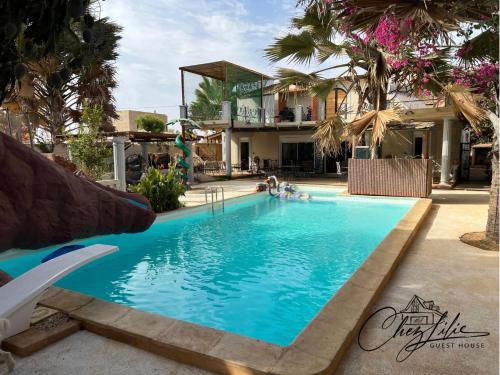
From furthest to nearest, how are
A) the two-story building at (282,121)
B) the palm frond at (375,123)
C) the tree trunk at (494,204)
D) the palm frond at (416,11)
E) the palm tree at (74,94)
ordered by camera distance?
the palm tree at (74,94) → the two-story building at (282,121) → the palm frond at (375,123) → the tree trunk at (494,204) → the palm frond at (416,11)

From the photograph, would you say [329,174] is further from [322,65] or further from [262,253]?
[262,253]

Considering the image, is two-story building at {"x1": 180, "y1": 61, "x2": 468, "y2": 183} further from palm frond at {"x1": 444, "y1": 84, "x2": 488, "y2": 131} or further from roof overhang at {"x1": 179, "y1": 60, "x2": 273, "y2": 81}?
palm frond at {"x1": 444, "y1": 84, "x2": 488, "y2": 131}

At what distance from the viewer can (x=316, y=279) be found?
17.6 feet

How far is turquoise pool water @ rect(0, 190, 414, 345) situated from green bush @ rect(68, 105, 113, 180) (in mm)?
3535

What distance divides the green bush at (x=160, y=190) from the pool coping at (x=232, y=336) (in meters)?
5.37

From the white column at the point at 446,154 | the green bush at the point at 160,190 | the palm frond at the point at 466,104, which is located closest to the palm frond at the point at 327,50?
the palm frond at the point at 466,104

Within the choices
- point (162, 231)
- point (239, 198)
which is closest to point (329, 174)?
point (239, 198)

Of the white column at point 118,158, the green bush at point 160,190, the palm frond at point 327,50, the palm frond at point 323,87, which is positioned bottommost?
the green bush at point 160,190

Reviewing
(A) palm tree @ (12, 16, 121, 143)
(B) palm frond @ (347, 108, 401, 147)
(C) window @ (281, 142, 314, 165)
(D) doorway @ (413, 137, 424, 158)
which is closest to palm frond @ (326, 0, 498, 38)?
(B) palm frond @ (347, 108, 401, 147)

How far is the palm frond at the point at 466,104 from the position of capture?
25.8 ft

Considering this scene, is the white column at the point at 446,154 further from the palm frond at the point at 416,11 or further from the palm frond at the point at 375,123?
the palm frond at the point at 416,11

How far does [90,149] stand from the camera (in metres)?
10.8

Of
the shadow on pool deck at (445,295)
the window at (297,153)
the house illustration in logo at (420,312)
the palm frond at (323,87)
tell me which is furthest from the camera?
the window at (297,153)

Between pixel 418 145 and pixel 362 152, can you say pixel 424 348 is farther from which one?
pixel 418 145
